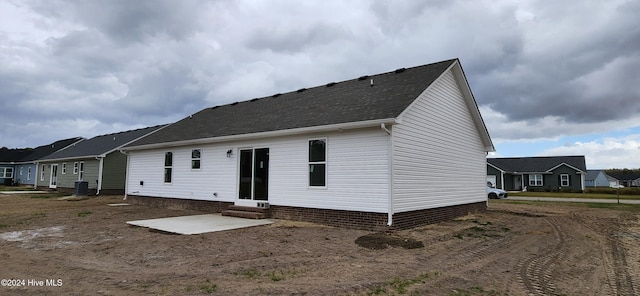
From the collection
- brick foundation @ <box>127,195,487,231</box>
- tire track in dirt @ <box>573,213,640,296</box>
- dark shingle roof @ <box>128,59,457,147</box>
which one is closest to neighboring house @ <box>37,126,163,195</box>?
dark shingle roof @ <box>128,59,457,147</box>

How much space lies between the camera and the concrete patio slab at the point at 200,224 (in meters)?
9.36

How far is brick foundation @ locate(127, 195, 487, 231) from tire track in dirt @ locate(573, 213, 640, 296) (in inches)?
162

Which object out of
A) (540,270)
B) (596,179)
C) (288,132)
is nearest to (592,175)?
(596,179)

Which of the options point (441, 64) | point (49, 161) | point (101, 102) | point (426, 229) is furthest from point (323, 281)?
point (49, 161)

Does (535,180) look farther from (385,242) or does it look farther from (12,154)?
(12,154)

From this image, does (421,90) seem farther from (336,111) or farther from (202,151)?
(202,151)

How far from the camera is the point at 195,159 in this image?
14.4 meters

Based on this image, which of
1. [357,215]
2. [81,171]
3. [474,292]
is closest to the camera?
[474,292]

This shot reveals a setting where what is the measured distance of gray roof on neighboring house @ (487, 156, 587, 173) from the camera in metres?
42.8

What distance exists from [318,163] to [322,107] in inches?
97.0

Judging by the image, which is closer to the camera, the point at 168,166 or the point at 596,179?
the point at 168,166

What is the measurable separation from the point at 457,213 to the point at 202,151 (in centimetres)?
995

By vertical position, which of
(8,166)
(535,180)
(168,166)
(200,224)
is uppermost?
(8,166)

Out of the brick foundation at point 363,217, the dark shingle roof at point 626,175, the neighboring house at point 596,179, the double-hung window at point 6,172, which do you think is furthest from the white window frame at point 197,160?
the dark shingle roof at point 626,175
